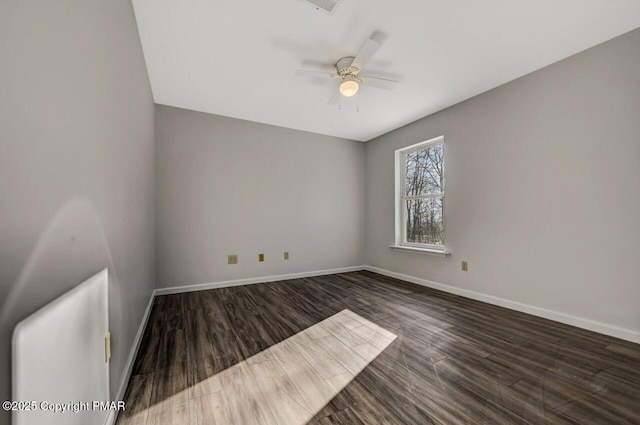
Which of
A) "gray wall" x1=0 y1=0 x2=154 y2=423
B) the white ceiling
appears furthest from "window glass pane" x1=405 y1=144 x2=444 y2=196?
"gray wall" x1=0 y1=0 x2=154 y2=423

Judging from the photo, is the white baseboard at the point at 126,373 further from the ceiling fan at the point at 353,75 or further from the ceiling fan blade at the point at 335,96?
the ceiling fan blade at the point at 335,96

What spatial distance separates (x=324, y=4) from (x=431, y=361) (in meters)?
2.45

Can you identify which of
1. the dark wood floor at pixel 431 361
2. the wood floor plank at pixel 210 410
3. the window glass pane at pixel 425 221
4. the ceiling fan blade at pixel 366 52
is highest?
the ceiling fan blade at pixel 366 52

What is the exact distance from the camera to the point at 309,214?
13.6 feet

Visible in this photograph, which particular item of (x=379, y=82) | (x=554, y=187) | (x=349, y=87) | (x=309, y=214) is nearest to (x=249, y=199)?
(x=309, y=214)

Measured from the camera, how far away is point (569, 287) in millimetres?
2234

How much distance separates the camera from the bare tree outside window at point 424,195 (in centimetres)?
348

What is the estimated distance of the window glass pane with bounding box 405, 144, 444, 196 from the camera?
11.5 feet

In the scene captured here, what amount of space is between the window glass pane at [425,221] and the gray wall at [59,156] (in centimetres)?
344

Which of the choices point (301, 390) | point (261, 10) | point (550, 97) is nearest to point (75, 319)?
point (301, 390)

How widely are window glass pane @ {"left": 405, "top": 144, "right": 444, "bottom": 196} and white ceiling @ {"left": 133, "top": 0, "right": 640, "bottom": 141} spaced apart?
2.62ft

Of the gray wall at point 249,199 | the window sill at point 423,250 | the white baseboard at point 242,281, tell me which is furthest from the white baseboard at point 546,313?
the gray wall at point 249,199

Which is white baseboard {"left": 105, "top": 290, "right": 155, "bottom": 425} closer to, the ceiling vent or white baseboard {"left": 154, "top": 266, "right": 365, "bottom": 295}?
white baseboard {"left": 154, "top": 266, "right": 365, "bottom": 295}

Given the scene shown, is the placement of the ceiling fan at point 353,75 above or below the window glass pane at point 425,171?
above
